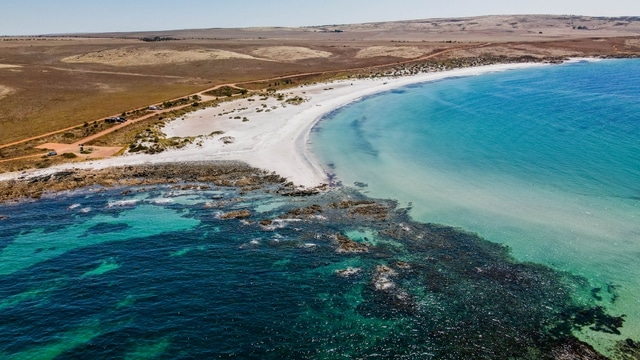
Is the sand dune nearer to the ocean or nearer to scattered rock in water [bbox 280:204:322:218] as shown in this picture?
the ocean

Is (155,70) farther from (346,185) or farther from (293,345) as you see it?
(293,345)

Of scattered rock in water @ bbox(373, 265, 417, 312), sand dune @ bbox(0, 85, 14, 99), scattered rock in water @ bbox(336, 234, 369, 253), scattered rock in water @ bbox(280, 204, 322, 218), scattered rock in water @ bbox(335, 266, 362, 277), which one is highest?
sand dune @ bbox(0, 85, 14, 99)

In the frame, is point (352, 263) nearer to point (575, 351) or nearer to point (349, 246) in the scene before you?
point (349, 246)

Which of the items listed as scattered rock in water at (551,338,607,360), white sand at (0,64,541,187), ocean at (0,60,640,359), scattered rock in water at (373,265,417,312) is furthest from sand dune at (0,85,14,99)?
scattered rock in water at (551,338,607,360)

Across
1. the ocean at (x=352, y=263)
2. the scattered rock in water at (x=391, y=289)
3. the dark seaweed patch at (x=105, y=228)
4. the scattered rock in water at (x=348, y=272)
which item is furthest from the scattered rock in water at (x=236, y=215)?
the scattered rock in water at (x=391, y=289)

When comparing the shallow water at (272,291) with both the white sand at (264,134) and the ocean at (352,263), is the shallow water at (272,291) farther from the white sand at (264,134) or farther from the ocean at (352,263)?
the white sand at (264,134)

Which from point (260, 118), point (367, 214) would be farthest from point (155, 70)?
point (367, 214)

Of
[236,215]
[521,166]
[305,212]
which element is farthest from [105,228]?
[521,166]
